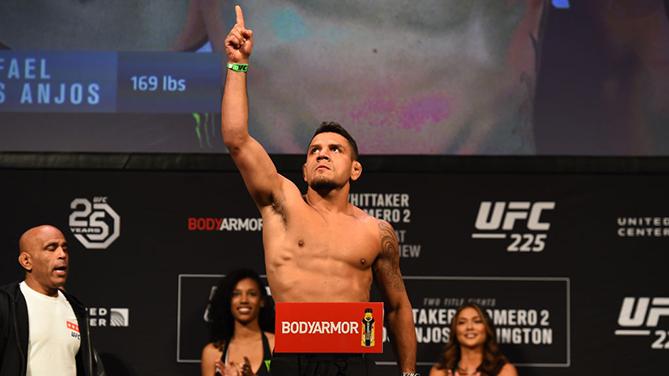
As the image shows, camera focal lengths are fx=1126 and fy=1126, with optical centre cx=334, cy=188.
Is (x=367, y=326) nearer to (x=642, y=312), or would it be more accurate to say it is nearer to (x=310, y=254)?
(x=310, y=254)

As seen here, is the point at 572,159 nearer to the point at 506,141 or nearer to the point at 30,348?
the point at 506,141

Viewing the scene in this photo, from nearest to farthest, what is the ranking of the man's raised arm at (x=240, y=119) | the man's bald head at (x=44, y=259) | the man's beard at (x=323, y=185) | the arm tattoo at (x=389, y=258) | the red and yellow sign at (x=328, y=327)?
1. the red and yellow sign at (x=328, y=327)
2. the man's raised arm at (x=240, y=119)
3. the man's beard at (x=323, y=185)
4. the arm tattoo at (x=389, y=258)
5. the man's bald head at (x=44, y=259)

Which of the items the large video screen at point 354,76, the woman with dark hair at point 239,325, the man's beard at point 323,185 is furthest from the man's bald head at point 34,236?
the man's beard at point 323,185

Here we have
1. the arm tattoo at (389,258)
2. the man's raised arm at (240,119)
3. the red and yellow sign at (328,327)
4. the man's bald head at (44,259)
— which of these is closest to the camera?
the red and yellow sign at (328,327)

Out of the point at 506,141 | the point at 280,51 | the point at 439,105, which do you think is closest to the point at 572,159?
the point at 506,141

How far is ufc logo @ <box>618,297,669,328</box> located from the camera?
19.0 ft

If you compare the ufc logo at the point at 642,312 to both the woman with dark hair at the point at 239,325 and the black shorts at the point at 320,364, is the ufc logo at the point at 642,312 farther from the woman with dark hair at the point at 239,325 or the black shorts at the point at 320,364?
the black shorts at the point at 320,364

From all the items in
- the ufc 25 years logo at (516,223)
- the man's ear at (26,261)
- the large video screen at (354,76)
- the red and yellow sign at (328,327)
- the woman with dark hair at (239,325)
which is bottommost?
the red and yellow sign at (328,327)

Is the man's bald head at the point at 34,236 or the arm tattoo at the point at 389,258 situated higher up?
the man's bald head at the point at 34,236

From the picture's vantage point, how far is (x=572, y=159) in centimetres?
580

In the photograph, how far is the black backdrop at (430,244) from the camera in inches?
229

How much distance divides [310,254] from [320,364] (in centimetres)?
40

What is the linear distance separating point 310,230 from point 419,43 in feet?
7.17

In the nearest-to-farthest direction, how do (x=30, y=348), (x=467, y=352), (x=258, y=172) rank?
(x=258, y=172), (x=30, y=348), (x=467, y=352)
